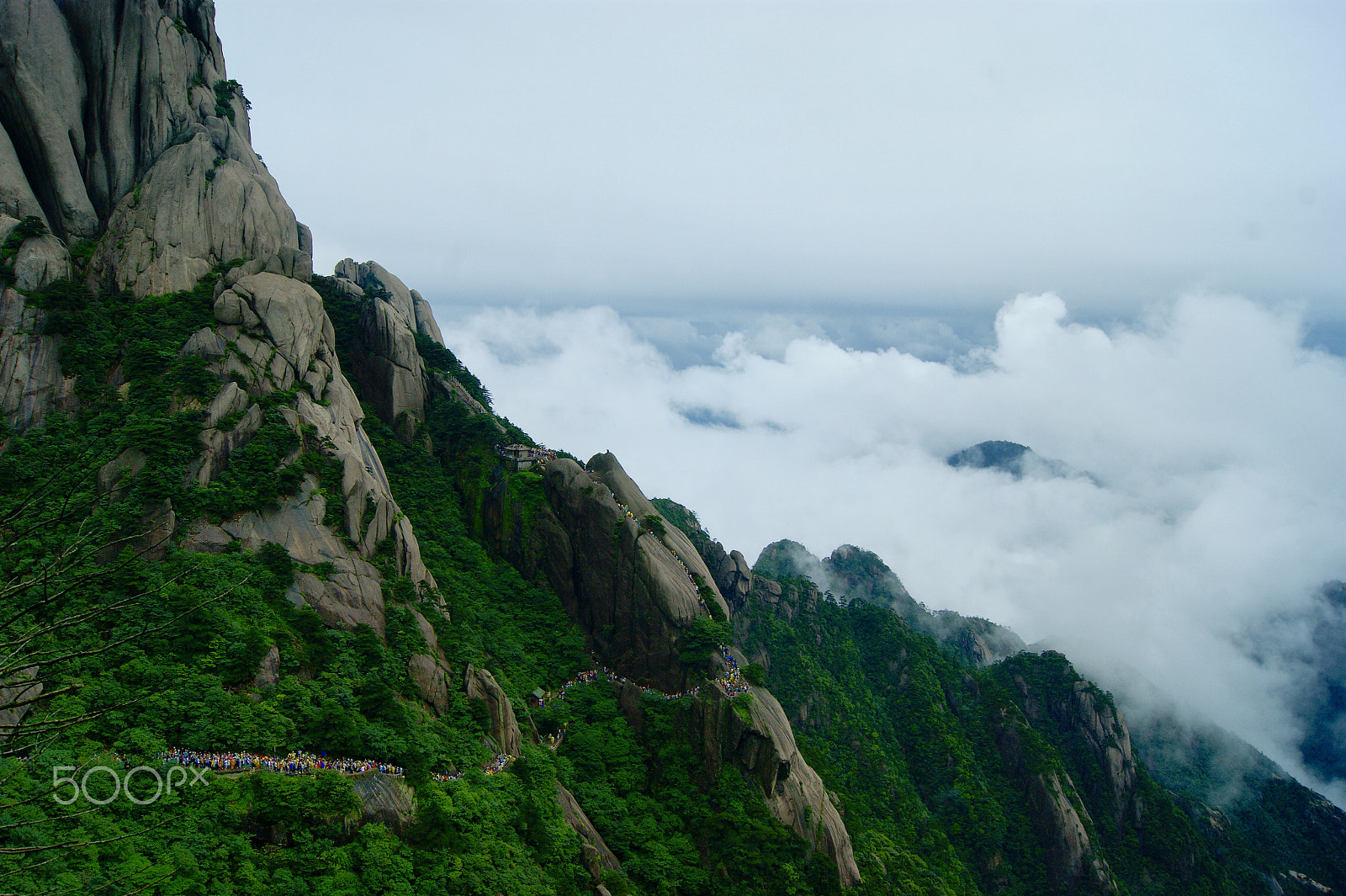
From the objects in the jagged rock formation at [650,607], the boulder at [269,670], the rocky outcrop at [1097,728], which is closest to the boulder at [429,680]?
the boulder at [269,670]

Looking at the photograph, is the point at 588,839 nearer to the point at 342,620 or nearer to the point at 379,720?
the point at 379,720

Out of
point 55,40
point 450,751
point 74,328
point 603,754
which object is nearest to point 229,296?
point 74,328

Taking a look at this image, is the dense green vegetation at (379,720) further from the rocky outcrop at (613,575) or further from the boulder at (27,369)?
the rocky outcrop at (613,575)

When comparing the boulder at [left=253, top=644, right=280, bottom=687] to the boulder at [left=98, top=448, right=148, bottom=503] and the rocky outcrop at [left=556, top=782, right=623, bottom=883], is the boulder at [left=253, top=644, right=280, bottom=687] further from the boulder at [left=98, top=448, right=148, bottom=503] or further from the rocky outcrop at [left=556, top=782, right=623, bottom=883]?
the rocky outcrop at [left=556, top=782, right=623, bottom=883]

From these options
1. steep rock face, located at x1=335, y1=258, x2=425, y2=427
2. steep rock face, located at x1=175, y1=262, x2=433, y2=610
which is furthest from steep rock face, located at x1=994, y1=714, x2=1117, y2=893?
steep rock face, located at x1=335, y1=258, x2=425, y2=427

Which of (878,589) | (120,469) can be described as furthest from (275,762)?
(878,589)
